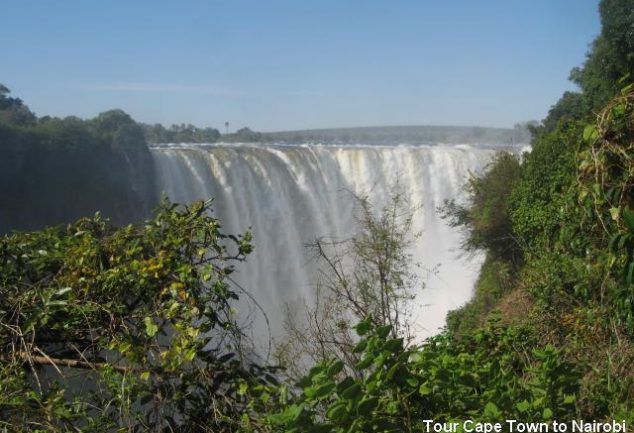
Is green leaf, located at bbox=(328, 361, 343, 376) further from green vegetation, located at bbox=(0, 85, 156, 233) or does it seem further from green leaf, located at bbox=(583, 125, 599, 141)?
green vegetation, located at bbox=(0, 85, 156, 233)

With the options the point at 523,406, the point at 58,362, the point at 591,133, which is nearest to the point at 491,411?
the point at 523,406

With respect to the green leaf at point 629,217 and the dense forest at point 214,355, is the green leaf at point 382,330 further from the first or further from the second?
the green leaf at point 629,217

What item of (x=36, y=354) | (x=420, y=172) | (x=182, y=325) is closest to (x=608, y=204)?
(x=182, y=325)

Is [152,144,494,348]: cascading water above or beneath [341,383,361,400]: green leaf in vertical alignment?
beneath

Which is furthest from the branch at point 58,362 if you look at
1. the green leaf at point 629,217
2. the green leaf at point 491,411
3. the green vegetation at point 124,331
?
the green leaf at point 629,217

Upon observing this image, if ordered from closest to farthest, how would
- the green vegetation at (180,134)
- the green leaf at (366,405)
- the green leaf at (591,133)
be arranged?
1. the green leaf at (366,405)
2. the green leaf at (591,133)
3. the green vegetation at (180,134)

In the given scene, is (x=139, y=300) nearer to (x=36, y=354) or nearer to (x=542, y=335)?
(x=36, y=354)

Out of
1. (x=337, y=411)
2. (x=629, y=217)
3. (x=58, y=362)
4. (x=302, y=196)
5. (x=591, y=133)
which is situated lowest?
(x=302, y=196)

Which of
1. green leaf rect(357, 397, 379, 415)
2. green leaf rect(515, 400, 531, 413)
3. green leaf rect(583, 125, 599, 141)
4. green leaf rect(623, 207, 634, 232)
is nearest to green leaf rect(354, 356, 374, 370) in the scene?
green leaf rect(357, 397, 379, 415)

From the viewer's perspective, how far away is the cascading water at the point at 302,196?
23391 millimetres

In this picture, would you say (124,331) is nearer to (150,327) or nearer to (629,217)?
(150,327)

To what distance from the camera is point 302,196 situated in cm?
2519

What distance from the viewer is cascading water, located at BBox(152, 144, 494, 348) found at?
76.7 feet

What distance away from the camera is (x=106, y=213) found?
78.7 feet
